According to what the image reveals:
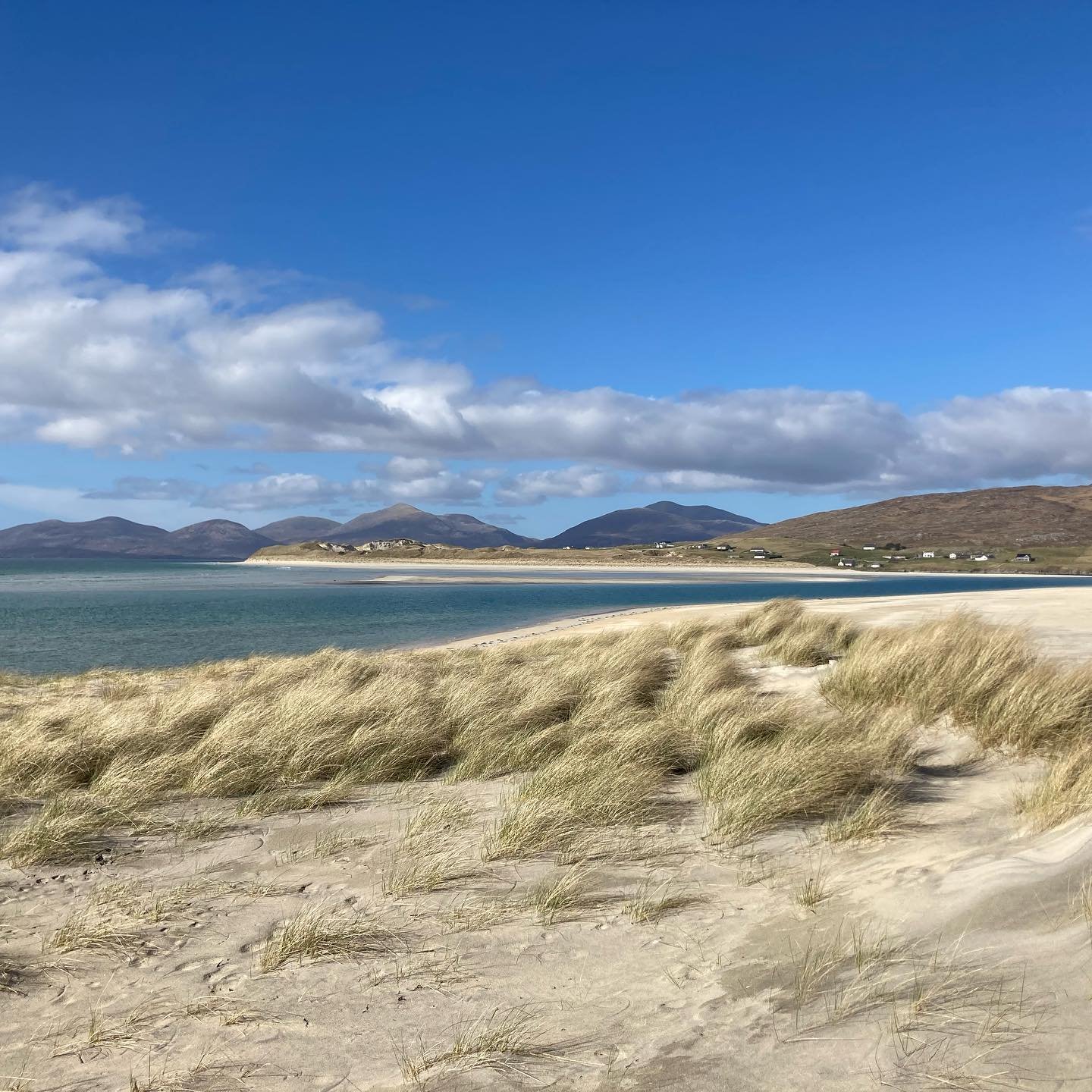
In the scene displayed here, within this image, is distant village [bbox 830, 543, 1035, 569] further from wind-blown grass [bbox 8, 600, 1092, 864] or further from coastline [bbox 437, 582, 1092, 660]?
wind-blown grass [bbox 8, 600, 1092, 864]

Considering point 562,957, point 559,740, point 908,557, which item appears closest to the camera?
point 562,957

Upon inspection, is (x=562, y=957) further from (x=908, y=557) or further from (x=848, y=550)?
(x=848, y=550)

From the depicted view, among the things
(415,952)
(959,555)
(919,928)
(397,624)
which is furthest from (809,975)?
(959,555)

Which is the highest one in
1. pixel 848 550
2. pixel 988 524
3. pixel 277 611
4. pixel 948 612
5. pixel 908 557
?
pixel 988 524

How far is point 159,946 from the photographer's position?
3.91 m

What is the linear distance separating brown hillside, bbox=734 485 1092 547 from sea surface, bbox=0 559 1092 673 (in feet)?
310

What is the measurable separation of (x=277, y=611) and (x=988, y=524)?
174059 mm

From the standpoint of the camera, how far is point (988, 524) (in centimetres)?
17362

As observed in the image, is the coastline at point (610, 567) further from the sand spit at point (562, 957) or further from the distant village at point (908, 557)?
the sand spit at point (562, 957)

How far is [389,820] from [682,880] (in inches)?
94.2

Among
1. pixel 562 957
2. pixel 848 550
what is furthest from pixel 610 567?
pixel 562 957

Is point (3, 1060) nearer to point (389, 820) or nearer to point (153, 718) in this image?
point (389, 820)

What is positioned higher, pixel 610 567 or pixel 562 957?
pixel 610 567

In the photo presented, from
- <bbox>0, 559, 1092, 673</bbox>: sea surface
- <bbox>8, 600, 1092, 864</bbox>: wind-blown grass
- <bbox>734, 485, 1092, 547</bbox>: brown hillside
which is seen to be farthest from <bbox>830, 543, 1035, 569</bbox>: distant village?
<bbox>8, 600, 1092, 864</bbox>: wind-blown grass
